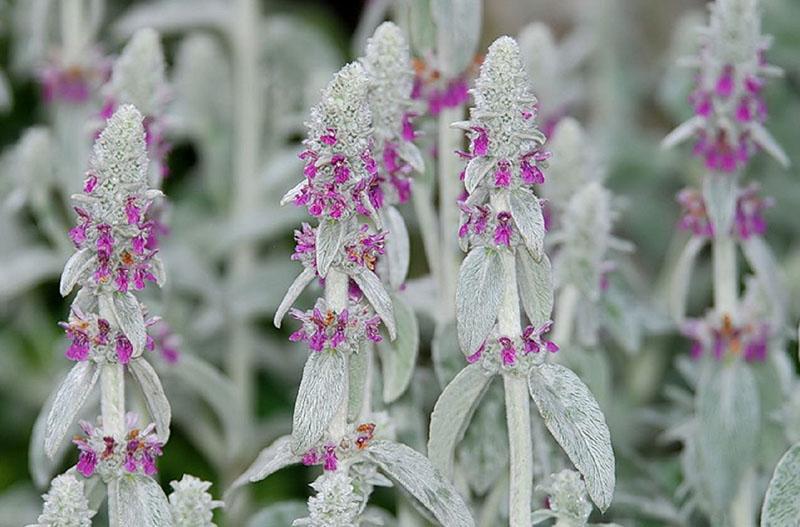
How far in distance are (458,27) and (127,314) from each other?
56cm

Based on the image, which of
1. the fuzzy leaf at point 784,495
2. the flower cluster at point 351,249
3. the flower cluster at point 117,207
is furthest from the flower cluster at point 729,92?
the flower cluster at point 117,207

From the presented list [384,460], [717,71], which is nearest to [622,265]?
[717,71]

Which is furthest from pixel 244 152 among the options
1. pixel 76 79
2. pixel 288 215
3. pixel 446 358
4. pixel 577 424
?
pixel 577 424

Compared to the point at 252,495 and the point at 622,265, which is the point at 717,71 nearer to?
the point at 622,265

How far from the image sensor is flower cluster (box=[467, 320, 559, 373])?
1160 millimetres

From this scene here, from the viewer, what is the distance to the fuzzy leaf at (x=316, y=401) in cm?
110

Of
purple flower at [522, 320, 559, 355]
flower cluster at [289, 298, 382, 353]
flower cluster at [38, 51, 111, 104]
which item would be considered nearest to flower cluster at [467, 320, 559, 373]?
purple flower at [522, 320, 559, 355]

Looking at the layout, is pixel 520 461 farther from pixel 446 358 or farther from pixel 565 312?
pixel 565 312

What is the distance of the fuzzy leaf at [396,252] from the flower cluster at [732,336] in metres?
0.46

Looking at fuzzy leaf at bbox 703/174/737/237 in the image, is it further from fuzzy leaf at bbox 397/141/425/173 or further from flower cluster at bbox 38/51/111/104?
flower cluster at bbox 38/51/111/104

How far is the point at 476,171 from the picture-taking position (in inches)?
44.1

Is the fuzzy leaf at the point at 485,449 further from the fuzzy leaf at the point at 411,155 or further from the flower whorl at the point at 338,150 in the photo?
the flower whorl at the point at 338,150

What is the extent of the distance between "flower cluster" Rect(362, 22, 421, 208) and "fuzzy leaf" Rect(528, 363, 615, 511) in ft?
0.90

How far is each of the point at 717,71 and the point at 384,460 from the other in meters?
0.65
